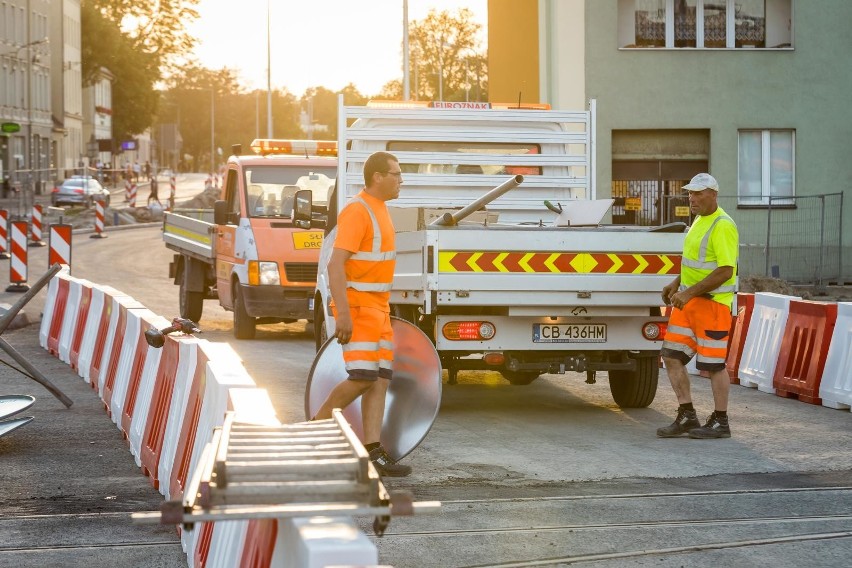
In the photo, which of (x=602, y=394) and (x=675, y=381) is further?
(x=602, y=394)

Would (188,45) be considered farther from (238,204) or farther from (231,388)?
(231,388)

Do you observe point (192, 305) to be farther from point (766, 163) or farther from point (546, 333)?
point (766, 163)

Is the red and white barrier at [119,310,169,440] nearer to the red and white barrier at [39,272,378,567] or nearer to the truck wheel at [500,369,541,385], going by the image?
the red and white barrier at [39,272,378,567]

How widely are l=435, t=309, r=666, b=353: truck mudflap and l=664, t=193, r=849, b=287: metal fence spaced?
15.4m

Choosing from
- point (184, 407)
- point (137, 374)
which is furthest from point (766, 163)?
point (184, 407)

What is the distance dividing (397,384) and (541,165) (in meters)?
4.87

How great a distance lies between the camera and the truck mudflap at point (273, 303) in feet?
58.5

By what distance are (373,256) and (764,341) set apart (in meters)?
6.33

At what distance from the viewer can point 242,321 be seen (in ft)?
60.0

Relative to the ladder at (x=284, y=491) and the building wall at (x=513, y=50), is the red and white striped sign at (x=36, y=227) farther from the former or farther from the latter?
the ladder at (x=284, y=491)

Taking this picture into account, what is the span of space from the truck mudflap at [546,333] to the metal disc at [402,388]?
1.76 metres

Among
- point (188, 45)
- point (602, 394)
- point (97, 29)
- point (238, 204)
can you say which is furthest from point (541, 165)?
point (97, 29)

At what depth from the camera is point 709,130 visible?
1168 inches

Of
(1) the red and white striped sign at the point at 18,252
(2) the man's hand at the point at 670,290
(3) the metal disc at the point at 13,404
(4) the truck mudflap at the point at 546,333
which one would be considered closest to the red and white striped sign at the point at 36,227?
(1) the red and white striped sign at the point at 18,252
